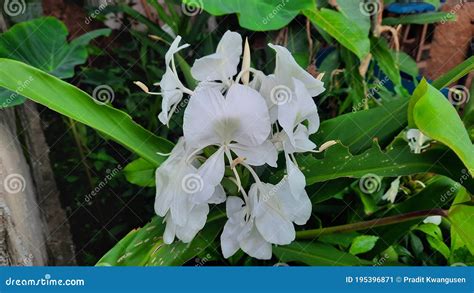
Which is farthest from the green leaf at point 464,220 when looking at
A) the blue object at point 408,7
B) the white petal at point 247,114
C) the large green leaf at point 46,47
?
the large green leaf at point 46,47

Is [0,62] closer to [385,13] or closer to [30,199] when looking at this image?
[30,199]

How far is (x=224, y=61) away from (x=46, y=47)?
0.70 m

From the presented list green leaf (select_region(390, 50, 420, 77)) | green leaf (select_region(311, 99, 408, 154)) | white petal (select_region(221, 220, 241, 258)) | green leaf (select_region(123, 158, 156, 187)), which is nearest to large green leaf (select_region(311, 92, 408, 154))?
green leaf (select_region(311, 99, 408, 154))

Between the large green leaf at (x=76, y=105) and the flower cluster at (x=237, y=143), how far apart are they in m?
0.07

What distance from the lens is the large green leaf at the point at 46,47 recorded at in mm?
1282

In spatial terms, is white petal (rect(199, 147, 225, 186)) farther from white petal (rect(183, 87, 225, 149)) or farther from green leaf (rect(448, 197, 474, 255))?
green leaf (rect(448, 197, 474, 255))

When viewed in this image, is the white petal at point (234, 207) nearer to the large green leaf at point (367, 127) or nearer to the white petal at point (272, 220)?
the white petal at point (272, 220)

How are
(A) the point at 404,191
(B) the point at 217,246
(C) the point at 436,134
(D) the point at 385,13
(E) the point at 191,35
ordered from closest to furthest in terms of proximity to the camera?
1. (C) the point at 436,134
2. (B) the point at 217,246
3. (A) the point at 404,191
4. (E) the point at 191,35
5. (D) the point at 385,13

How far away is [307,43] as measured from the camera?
4.63 feet

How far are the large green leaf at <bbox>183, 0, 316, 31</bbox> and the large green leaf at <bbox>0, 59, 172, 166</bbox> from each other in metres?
0.26

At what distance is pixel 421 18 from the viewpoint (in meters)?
1.43

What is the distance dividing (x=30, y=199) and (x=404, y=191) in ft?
2.71

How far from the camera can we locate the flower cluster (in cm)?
73

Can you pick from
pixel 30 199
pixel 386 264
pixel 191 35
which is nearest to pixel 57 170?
pixel 30 199
